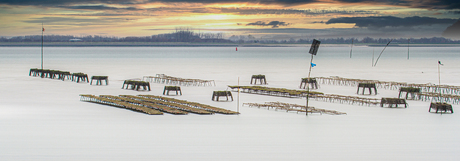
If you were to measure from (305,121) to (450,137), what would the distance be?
24.1ft

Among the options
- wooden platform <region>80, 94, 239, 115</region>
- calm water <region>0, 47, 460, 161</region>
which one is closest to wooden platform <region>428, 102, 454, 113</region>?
calm water <region>0, 47, 460, 161</region>

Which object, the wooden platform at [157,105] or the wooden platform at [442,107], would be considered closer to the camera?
the wooden platform at [157,105]

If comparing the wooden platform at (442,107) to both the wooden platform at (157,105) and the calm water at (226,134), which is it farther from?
the wooden platform at (157,105)

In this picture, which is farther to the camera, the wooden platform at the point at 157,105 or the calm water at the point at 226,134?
the wooden platform at the point at 157,105

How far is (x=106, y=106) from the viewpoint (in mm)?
31938

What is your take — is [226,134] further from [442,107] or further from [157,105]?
[442,107]

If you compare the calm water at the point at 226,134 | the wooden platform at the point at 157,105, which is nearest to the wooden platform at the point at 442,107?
the calm water at the point at 226,134

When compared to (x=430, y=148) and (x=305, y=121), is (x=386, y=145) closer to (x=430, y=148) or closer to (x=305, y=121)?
(x=430, y=148)

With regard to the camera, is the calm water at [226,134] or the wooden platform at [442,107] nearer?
the calm water at [226,134]

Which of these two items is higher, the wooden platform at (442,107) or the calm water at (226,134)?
the wooden platform at (442,107)

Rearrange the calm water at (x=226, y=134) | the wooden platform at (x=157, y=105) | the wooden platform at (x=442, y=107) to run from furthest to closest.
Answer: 1. the wooden platform at (x=442, y=107)
2. the wooden platform at (x=157, y=105)
3. the calm water at (x=226, y=134)

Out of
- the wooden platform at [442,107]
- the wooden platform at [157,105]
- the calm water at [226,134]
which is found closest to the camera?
the calm water at [226,134]

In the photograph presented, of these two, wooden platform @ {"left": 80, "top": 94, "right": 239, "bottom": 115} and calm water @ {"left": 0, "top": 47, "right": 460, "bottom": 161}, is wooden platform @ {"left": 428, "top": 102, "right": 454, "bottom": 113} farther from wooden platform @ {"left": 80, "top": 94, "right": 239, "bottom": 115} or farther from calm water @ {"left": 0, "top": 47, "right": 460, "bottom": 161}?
wooden platform @ {"left": 80, "top": 94, "right": 239, "bottom": 115}

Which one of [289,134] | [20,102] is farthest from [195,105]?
[20,102]
